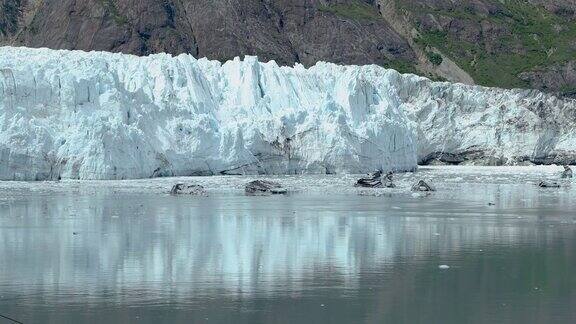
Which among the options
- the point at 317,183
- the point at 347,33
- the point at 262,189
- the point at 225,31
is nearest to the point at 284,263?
the point at 262,189

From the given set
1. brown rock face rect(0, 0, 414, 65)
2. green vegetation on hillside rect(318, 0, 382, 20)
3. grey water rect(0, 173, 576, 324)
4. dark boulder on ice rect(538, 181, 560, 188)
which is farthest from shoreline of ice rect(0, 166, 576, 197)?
green vegetation on hillside rect(318, 0, 382, 20)

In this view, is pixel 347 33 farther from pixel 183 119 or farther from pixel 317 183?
pixel 317 183

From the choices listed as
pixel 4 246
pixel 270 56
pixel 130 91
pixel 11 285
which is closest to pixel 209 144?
pixel 130 91

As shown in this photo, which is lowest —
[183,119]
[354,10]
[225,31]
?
[183,119]

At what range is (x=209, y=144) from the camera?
35594mm

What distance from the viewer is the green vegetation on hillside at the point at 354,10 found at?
9112cm

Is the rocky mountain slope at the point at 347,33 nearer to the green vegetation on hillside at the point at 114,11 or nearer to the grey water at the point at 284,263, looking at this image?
the green vegetation on hillside at the point at 114,11

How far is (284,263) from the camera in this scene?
1461 centimetres

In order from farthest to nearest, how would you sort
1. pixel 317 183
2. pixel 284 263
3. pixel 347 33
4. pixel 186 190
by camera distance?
pixel 347 33
pixel 317 183
pixel 186 190
pixel 284 263

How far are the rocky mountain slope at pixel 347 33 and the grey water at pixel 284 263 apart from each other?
62968 mm

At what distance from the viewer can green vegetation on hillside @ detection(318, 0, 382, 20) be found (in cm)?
9112

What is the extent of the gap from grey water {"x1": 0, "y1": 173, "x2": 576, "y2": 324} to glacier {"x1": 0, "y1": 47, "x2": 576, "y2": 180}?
295 inches

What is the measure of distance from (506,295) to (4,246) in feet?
24.0

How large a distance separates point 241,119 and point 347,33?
→ 5228cm
